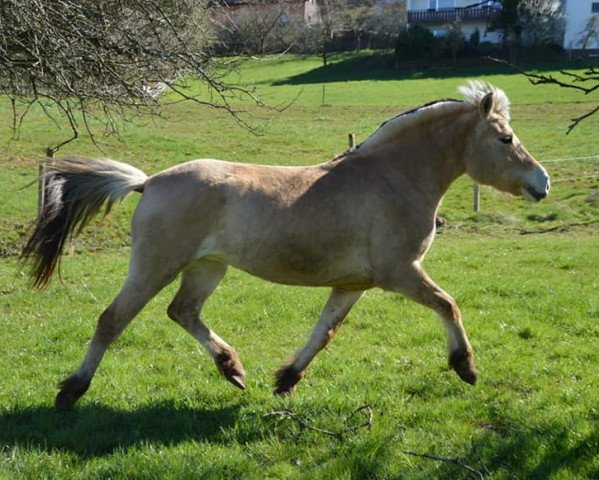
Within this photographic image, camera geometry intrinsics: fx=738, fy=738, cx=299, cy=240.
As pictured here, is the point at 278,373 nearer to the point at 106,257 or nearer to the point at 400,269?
the point at 400,269

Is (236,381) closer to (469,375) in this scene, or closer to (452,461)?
(469,375)

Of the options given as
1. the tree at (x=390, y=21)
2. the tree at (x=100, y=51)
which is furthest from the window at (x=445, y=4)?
the tree at (x=100, y=51)

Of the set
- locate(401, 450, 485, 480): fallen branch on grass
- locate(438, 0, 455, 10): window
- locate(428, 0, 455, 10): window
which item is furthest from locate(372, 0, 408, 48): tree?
locate(401, 450, 485, 480): fallen branch on grass

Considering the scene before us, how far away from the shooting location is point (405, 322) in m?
8.85

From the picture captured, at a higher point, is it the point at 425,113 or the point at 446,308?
the point at 425,113

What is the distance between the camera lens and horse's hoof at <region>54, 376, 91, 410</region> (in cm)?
591

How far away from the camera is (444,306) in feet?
20.1

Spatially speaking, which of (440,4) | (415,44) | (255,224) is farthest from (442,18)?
(255,224)

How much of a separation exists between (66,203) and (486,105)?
381 centimetres

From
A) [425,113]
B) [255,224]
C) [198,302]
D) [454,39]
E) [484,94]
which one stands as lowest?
[454,39]

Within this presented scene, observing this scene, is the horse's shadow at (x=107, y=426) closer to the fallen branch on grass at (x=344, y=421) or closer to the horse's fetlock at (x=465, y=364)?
the fallen branch on grass at (x=344, y=421)

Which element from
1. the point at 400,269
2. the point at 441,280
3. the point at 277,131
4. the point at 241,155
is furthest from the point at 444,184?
the point at 277,131

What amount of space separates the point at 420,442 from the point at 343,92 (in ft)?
152

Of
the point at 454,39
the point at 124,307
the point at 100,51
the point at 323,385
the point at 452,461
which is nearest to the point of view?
the point at 452,461
